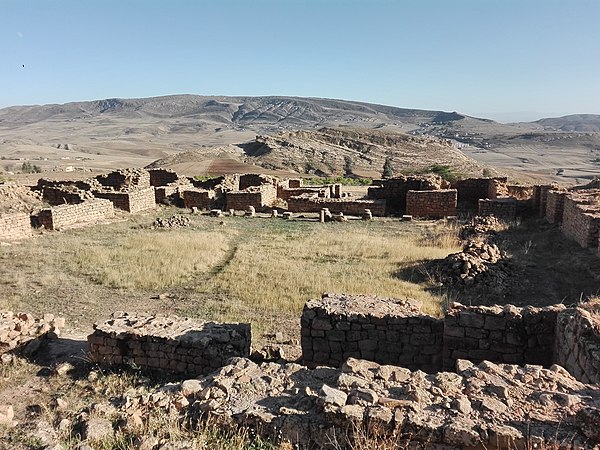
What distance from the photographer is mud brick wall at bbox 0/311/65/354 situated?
7.47 meters

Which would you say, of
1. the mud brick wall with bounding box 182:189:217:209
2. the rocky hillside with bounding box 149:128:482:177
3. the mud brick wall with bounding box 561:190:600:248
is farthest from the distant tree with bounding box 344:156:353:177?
the mud brick wall with bounding box 561:190:600:248

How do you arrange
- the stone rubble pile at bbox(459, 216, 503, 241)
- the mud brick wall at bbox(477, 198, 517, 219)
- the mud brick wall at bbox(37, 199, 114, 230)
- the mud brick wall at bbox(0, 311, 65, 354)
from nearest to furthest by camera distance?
the mud brick wall at bbox(0, 311, 65, 354)
the stone rubble pile at bbox(459, 216, 503, 241)
the mud brick wall at bbox(37, 199, 114, 230)
the mud brick wall at bbox(477, 198, 517, 219)

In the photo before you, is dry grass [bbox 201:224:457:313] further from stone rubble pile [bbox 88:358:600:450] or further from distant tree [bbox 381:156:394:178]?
distant tree [bbox 381:156:394:178]

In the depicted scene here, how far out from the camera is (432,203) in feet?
70.9

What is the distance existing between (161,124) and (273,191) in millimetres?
187346

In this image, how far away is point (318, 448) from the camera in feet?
13.8

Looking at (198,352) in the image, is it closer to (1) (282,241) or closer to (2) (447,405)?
(2) (447,405)

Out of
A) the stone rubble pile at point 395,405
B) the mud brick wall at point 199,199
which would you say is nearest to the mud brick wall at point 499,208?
the mud brick wall at point 199,199

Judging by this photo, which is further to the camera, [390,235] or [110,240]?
[390,235]

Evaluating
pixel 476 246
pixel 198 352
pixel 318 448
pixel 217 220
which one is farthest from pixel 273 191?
pixel 318 448

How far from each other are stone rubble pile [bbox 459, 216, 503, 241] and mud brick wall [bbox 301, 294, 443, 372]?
9.92 meters

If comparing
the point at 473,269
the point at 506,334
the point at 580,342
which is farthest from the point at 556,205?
the point at 580,342

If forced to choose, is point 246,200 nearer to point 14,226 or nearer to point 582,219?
point 14,226

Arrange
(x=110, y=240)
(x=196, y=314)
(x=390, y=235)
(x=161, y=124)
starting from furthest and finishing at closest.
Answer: (x=161, y=124) < (x=390, y=235) < (x=110, y=240) < (x=196, y=314)
